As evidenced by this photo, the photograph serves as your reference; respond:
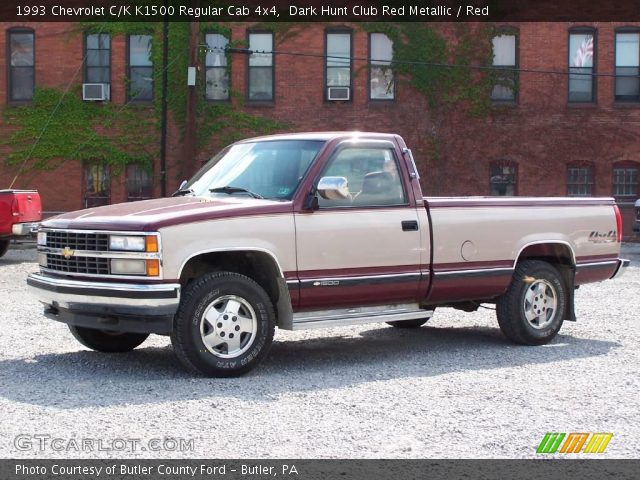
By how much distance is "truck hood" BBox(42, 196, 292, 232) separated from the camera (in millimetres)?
7699

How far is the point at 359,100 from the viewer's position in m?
32.9

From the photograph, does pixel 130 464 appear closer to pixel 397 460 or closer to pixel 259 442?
pixel 259 442

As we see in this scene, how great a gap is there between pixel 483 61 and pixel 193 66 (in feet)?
33.7

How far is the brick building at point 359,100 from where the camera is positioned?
32.7 meters

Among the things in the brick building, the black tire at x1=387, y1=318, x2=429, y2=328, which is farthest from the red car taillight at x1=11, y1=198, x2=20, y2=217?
the brick building

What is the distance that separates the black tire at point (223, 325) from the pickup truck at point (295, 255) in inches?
0.4

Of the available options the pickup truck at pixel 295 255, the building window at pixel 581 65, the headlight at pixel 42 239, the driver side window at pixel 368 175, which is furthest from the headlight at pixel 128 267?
the building window at pixel 581 65

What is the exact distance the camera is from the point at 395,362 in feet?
29.4

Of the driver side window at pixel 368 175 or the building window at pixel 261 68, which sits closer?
the driver side window at pixel 368 175

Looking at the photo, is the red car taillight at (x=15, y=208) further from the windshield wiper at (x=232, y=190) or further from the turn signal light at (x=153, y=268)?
the turn signal light at (x=153, y=268)

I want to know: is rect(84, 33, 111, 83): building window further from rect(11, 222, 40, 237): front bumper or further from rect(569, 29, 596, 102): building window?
rect(569, 29, 596, 102): building window

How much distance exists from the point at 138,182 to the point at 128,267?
25.9 metres

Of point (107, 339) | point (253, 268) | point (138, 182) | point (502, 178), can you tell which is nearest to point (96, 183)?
point (138, 182)
